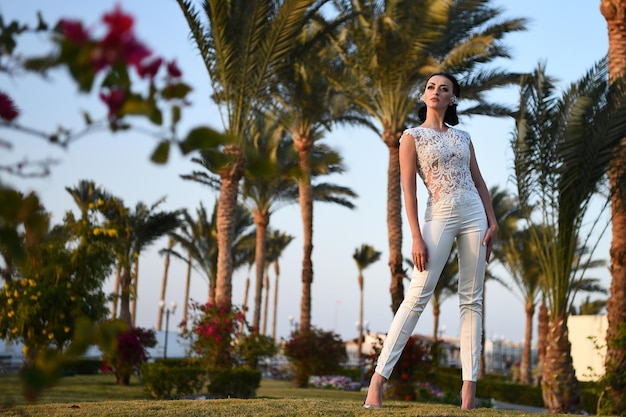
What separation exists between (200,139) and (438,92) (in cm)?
455

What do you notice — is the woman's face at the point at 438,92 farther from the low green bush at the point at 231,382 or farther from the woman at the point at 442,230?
the low green bush at the point at 231,382

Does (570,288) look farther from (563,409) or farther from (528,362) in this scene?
(528,362)

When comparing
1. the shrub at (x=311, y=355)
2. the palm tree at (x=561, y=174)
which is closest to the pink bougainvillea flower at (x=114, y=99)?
the palm tree at (x=561, y=174)

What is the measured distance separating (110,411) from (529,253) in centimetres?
2904

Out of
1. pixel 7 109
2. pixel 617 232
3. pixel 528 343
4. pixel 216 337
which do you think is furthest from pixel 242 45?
pixel 528 343

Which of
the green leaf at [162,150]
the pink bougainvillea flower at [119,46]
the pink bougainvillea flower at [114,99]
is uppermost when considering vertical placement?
the pink bougainvillea flower at [119,46]

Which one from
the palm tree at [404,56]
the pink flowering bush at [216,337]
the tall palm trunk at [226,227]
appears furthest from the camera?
the palm tree at [404,56]

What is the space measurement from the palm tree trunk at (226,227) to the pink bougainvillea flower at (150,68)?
49.6 feet

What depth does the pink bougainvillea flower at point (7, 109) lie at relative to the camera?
1.60 meters

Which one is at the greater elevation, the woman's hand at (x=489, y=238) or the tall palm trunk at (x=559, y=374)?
the woman's hand at (x=489, y=238)

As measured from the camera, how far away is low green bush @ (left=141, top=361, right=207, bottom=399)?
46.9ft

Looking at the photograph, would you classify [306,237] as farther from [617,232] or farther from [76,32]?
[76,32]

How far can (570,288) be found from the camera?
12195 mm

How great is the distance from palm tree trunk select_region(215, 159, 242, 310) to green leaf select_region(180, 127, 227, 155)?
49.5ft
